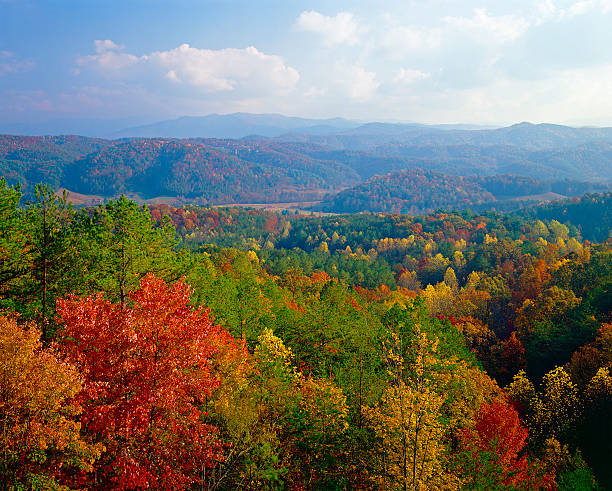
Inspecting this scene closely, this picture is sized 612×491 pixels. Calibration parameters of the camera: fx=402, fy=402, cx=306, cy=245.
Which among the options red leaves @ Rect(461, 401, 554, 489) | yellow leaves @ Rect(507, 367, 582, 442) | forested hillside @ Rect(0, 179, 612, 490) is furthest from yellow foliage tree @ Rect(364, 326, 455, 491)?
yellow leaves @ Rect(507, 367, 582, 442)

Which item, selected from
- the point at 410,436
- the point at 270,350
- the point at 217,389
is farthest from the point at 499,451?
the point at 217,389

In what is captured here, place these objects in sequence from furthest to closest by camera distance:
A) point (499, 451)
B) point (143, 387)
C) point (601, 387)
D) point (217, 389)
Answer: point (601, 387), point (499, 451), point (217, 389), point (143, 387)

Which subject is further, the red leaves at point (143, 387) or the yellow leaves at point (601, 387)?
the yellow leaves at point (601, 387)

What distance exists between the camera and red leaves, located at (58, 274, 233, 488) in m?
14.7

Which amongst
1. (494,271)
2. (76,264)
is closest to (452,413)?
(76,264)

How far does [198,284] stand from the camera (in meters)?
32.0

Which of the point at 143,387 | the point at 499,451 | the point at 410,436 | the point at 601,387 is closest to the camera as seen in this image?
the point at 143,387

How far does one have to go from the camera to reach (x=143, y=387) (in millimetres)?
15383

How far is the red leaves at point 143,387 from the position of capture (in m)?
14.7

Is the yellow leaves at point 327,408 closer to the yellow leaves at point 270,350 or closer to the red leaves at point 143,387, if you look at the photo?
the yellow leaves at point 270,350

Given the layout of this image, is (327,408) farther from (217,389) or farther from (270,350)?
(217,389)

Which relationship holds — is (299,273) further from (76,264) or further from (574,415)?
(76,264)

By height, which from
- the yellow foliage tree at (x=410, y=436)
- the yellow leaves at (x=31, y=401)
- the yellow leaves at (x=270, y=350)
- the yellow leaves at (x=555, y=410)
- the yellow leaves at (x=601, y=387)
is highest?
the yellow leaves at (x=31, y=401)

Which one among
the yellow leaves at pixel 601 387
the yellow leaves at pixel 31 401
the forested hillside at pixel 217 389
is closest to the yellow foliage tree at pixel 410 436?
the forested hillside at pixel 217 389
